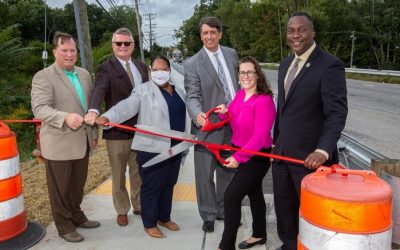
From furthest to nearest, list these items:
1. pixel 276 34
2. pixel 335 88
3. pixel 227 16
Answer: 1. pixel 227 16
2. pixel 276 34
3. pixel 335 88

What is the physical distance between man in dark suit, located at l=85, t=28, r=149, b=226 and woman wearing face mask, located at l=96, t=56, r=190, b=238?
30 cm

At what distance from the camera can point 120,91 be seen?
4.18 meters

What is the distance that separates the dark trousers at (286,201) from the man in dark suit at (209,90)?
0.90m

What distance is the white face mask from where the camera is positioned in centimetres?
381

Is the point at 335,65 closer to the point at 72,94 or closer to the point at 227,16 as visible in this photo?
the point at 72,94

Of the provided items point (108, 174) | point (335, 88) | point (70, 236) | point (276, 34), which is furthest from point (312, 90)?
point (276, 34)

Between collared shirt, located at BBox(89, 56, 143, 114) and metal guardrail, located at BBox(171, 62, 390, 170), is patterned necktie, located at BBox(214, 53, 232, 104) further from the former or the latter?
metal guardrail, located at BBox(171, 62, 390, 170)

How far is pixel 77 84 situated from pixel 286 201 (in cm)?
227

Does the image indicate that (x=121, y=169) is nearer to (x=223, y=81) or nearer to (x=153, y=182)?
(x=153, y=182)

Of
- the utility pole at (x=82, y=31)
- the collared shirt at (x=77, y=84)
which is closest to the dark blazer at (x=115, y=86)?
the collared shirt at (x=77, y=84)

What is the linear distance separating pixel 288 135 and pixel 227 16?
283 ft

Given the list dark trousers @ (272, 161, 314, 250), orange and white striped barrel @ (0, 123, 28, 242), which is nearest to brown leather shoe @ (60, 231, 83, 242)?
orange and white striped barrel @ (0, 123, 28, 242)

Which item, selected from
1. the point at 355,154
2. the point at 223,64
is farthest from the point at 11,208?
the point at 355,154

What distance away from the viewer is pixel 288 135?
10.1 feet
